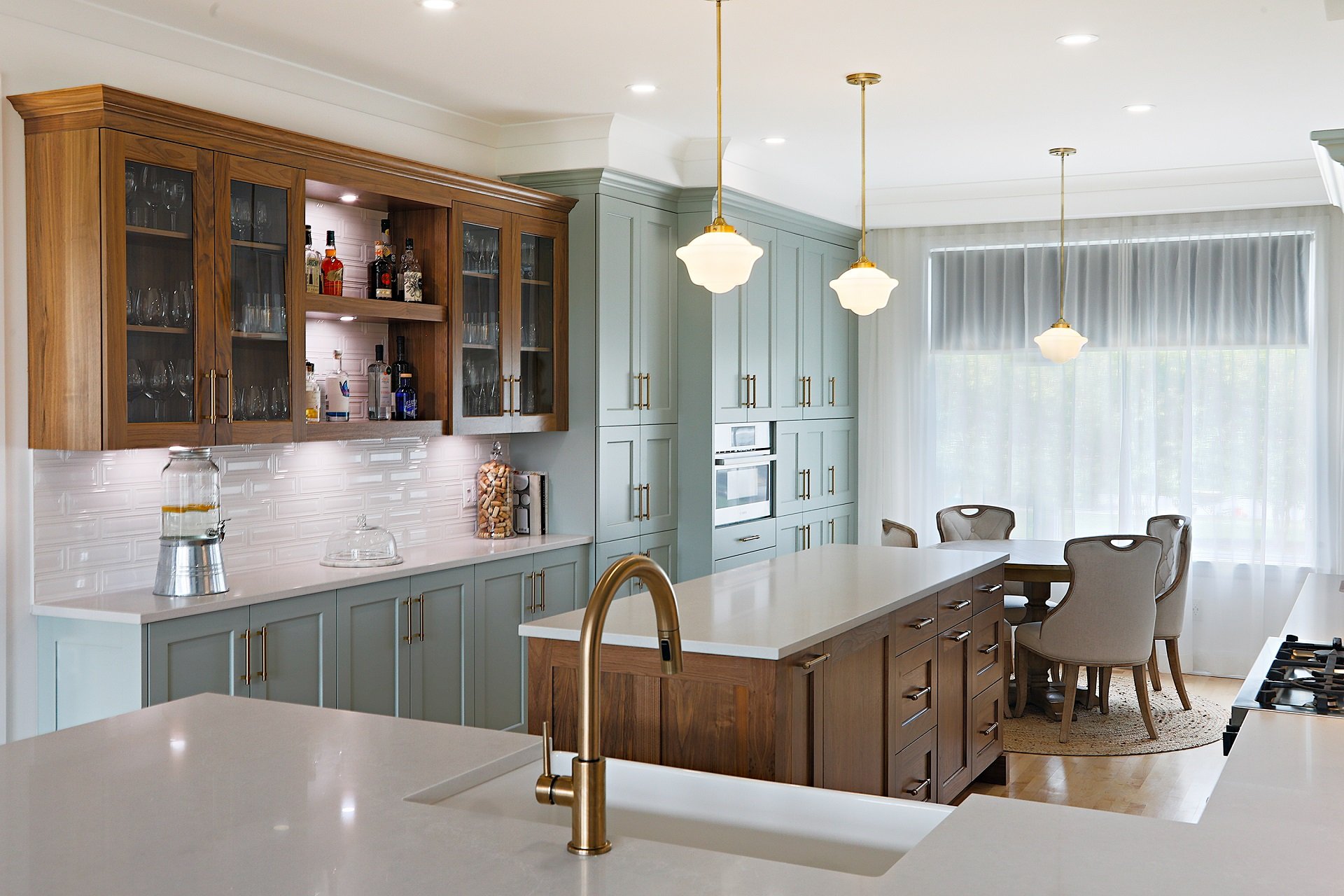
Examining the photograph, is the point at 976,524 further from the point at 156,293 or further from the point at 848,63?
the point at 156,293

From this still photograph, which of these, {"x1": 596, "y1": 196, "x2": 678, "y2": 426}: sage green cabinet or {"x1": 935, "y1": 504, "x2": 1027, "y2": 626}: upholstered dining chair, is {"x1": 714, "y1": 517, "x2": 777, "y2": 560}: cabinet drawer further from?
{"x1": 935, "y1": 504, "x2": 1027, "y2": 626}: upholstered dining chair

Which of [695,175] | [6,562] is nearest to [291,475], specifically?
[6,562]

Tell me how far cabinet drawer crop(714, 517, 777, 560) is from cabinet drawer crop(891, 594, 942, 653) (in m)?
2.21

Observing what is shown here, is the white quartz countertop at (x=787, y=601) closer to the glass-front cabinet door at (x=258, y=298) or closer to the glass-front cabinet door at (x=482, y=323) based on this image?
the glass-front cabinet door at (x=258, y=298)

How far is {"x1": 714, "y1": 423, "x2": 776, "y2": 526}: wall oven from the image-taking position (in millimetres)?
5910

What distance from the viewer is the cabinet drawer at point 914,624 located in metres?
3.36

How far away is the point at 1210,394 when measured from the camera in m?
6.54

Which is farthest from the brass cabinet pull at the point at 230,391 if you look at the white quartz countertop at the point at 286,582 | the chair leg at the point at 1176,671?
the chair leg at the point at 1176,671

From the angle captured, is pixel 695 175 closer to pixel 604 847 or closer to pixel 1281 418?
pixel 1281 418

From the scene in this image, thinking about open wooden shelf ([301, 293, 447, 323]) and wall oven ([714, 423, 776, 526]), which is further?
wall oven ([714, 423, 776, 526])

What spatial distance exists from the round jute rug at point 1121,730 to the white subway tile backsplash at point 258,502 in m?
2.66

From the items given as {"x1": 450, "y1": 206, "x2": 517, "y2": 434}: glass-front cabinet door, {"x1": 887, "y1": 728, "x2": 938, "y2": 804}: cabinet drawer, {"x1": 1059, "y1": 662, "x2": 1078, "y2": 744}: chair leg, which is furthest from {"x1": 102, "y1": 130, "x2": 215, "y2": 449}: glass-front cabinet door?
{"x1": 1059, "y1": 662, "x2": 1078, "y2": 744}: chair leg

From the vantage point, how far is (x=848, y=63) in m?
4.24

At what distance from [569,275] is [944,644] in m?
2.45
